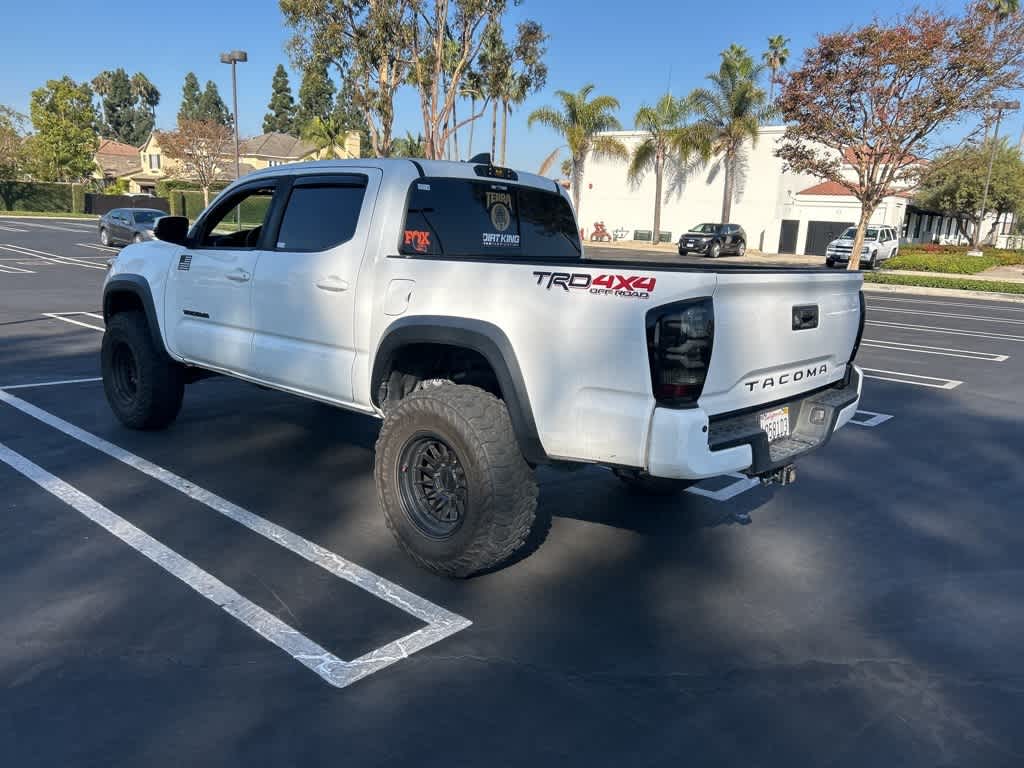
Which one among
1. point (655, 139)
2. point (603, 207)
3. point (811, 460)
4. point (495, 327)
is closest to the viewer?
point (495, 327)

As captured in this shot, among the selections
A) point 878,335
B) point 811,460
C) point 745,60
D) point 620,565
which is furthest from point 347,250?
point 745,60

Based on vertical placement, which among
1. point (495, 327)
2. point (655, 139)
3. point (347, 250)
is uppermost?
point (655, 139)

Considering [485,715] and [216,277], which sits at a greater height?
[216,277]

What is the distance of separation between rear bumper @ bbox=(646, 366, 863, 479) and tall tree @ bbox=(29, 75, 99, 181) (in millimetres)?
67614

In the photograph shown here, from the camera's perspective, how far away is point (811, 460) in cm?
633

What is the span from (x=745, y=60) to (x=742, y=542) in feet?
129

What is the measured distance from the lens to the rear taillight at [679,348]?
3158 mm

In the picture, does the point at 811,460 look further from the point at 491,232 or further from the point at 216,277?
the point at 216,277

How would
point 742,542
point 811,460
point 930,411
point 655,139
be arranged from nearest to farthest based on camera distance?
point 742,542 → point 811,460 → point 930,411 → point 655,139

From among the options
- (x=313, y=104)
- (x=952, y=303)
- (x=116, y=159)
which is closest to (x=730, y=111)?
(x=952, y=303)

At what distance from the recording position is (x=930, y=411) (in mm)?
8156

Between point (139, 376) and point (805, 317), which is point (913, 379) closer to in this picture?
point (805, 317)

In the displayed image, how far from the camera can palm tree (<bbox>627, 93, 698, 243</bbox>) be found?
41656mm

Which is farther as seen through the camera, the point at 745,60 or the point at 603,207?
the point at 603,207
